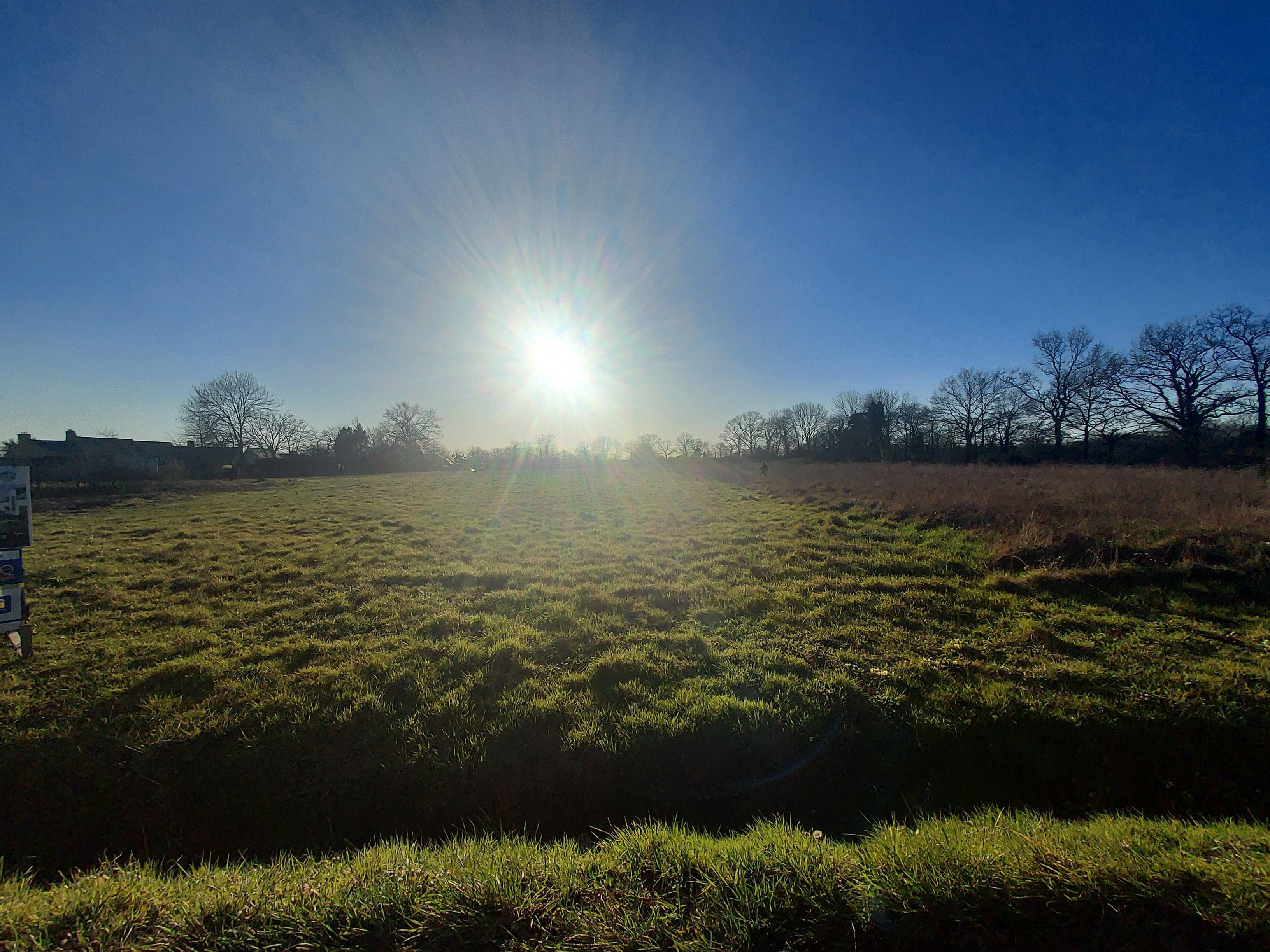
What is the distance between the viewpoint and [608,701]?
174 inches

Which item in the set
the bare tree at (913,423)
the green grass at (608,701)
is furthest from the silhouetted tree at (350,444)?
the bare tree at (913,423)

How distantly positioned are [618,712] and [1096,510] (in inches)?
479

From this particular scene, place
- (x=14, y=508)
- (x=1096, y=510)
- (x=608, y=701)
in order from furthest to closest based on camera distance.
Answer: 1. (x=1096, y=510)
2. (x=14, y=508)
3. (x=608, y=701)

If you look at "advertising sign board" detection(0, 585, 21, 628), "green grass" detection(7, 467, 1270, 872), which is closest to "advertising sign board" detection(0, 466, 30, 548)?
"advertising sign board" detection(0, 585, 21, 628)

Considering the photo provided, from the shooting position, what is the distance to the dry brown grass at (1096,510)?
7531mm

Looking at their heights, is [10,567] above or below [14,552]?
below

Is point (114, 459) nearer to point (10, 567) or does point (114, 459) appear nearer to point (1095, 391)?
point (10, 567)

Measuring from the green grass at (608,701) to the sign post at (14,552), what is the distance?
433 mm

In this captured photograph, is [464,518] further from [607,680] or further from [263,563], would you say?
[607,680]

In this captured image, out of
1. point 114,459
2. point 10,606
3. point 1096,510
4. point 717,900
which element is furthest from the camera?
point 114,459

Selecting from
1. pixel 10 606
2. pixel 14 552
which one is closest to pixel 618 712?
pixel 10 606

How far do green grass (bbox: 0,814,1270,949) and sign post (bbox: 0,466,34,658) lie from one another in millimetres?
4580

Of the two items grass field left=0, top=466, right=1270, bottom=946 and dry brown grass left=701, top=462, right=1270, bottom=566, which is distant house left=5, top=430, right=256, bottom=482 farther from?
dry brown grass left=701, top=462, right=1270, bottom=566

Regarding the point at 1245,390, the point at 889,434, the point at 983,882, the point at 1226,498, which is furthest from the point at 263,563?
the point at 889,434
